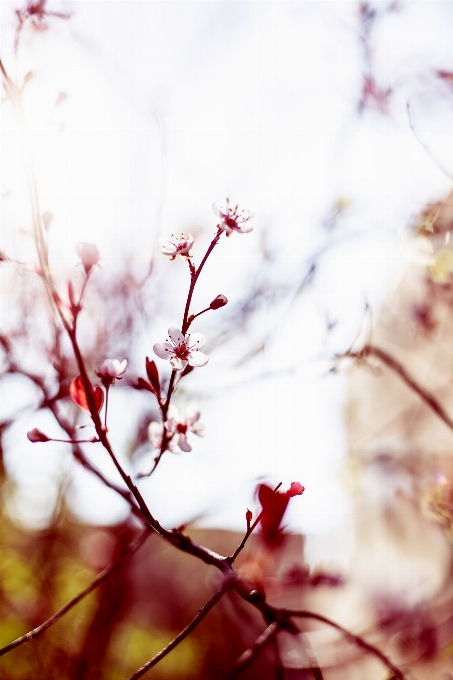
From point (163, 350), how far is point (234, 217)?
23 centimetres

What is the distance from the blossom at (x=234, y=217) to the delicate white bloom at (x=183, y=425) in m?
0.33

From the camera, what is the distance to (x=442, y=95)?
1.48 m

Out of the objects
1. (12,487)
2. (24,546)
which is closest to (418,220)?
(12,487)

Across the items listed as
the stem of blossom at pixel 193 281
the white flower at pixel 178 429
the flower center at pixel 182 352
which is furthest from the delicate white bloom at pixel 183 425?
the stem of blossom at pixel 193 281

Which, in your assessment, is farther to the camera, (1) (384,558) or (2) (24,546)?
(1) (384,558)

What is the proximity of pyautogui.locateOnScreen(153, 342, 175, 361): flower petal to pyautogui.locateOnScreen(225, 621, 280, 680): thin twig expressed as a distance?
377 mm

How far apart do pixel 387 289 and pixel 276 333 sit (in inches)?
155

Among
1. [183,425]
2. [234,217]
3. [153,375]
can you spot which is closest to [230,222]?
[234,217]

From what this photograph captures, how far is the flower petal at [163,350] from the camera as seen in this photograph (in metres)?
0.72

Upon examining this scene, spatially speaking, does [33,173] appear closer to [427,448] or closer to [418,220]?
[418,220]

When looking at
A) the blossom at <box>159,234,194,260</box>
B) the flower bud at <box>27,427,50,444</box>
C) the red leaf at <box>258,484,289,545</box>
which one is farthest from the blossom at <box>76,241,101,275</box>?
the red leaf at <box>258,484,289,545</box>

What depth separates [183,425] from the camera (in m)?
0.84

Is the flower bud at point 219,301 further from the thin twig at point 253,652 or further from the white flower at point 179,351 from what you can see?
the thin twig at point 253,652

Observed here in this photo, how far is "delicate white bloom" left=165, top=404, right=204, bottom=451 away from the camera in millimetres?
814
